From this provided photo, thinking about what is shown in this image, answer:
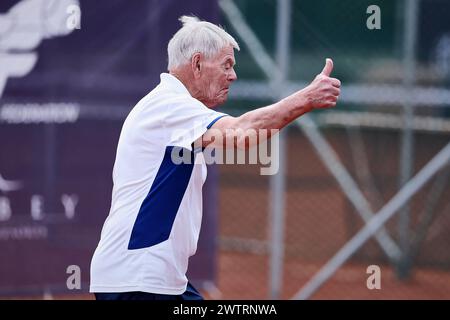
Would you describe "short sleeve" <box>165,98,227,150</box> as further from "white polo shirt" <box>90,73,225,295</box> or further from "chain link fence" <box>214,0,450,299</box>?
"chain link fence" <box>214,0,450,299</box>

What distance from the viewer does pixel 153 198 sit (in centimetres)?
406

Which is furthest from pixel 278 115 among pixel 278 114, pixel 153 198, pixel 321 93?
pixel 153 198

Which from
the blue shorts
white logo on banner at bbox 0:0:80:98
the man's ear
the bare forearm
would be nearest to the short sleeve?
the bare forearm

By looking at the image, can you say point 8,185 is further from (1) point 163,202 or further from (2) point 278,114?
(2) point 278,114

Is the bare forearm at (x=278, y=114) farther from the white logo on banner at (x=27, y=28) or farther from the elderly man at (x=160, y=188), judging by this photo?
the white logo on banner at (x=27, y=28)

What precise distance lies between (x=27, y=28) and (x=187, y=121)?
3259 mm

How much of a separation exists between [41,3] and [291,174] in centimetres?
821

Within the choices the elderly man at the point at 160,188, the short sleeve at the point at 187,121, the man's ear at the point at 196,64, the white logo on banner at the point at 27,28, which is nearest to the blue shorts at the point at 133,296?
the elderly man at the point at 160,188

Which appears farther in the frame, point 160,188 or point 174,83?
point 174,83

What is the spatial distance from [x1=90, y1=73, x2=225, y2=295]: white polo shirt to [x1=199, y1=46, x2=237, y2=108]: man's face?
0.22 meters

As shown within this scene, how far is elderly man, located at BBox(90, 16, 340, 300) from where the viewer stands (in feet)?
13.1

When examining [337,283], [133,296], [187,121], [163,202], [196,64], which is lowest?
[337,283]
